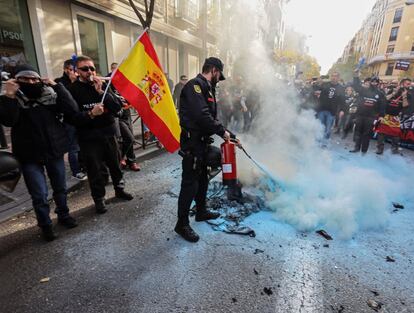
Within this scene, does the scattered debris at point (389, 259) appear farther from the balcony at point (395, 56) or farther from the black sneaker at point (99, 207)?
the balcony at point (395, 56)

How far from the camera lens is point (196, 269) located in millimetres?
2467

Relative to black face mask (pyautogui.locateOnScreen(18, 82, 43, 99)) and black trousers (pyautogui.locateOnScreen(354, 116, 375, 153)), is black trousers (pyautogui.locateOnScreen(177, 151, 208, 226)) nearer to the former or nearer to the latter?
black face mask (pyautogui.locateOnScreen(18, 82, 43, 99))

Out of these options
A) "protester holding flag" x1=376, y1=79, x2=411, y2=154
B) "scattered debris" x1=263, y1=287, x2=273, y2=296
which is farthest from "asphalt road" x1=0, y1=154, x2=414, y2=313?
"protester holding flag" x1=376, y1=79, x2=411, y2=154

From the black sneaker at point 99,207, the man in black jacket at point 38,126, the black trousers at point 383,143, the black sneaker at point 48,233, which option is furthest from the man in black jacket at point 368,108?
the black sneaker at point 48,233

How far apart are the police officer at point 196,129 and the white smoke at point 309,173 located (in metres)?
1.32

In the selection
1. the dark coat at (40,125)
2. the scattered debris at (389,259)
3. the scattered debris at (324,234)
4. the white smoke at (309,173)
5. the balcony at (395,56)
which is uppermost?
the balcony at (395,56)

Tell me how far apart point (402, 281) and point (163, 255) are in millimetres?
2354

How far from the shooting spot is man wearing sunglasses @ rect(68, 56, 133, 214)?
3148 mm

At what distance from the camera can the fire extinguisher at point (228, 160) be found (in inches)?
119

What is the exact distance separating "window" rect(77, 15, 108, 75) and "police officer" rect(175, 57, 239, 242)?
24.7 feet

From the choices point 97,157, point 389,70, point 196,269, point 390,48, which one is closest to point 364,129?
point 196,269

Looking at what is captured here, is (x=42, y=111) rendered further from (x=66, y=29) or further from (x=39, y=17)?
(x=66, y=29)

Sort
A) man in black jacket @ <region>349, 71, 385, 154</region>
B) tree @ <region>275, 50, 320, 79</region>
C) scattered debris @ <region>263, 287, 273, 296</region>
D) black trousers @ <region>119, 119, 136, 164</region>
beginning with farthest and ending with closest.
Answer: tree @ <region>275, 50, 320, 79</region> → man in black jacket @ <region>349, 71, 385, 154</region> → black trousers @ <region>119, 119, 136, 164</region> → scattered debris @ <region>263, 287, 273, 296</region>

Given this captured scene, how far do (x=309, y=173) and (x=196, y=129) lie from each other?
266cm
